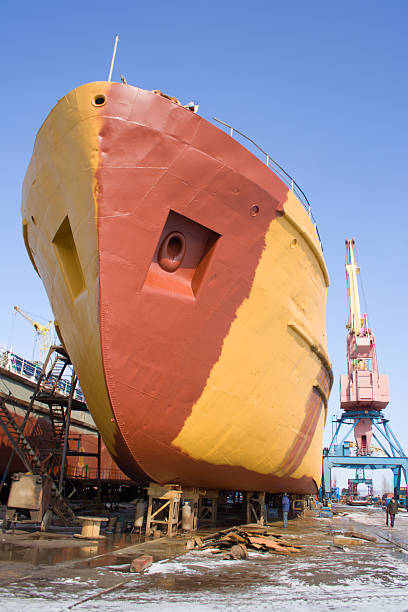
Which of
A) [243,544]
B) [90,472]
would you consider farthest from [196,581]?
[90,472]

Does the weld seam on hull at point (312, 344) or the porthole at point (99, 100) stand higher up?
the porthole at point (99, 100)

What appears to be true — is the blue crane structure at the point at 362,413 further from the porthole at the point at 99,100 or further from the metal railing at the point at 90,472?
the porthole at the point at 99,100

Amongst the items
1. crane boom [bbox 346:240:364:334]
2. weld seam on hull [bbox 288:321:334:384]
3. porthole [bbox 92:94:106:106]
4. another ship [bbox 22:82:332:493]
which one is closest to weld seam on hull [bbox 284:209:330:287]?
another ship [bbox 22:82:332:493]

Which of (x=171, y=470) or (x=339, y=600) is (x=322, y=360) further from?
(x=339, y=600)

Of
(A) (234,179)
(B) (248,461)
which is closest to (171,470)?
(B) (248,461)

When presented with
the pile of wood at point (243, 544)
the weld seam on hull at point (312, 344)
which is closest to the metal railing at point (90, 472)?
the weld seam on hull at point (312, 344)

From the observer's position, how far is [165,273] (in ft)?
25.6

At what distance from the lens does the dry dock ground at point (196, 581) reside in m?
4.34

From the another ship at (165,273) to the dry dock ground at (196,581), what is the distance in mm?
1931

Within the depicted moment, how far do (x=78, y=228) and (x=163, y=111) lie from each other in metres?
2.28

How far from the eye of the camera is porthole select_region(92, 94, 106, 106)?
23.1 ft

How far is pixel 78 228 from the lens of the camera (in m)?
7.60

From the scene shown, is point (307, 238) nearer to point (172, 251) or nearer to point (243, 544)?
point (172, 251)

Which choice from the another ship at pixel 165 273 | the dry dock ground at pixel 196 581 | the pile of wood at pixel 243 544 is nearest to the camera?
the dry dock ground at pixel 196 581
